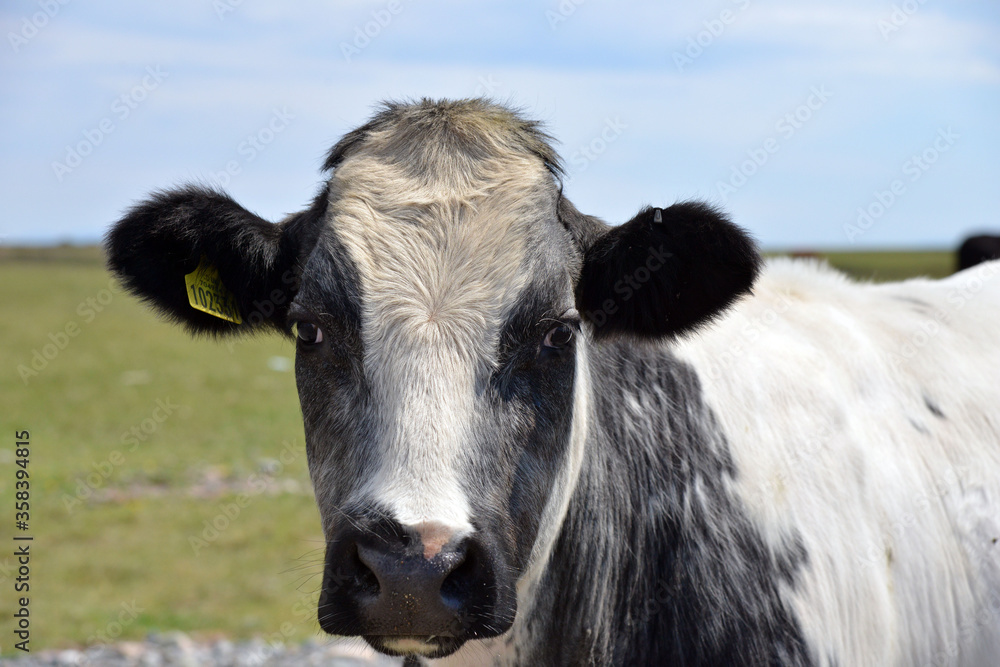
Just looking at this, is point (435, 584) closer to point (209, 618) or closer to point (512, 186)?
point (512, 186)

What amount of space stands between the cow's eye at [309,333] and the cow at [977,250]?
6278mm

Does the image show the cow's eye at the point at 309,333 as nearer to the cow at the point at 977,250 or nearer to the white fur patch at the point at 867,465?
the white fur patch at the point at 867,465

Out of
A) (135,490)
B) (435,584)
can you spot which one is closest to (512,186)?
(435,584)

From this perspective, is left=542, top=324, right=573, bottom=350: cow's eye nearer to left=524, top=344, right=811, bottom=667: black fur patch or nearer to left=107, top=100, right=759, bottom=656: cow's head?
left=107, top=100, right=759, bottom=656: cow's head

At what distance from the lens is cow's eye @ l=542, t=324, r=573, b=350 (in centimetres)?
296

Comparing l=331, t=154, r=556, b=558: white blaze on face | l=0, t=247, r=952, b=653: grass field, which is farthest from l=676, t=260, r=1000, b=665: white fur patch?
l=0, t=247, r=952, b=653: grass field

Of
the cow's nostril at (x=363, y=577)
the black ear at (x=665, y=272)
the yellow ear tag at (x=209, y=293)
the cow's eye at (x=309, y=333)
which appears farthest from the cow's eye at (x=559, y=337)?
the yellow ear tag at (x=209, y=293)

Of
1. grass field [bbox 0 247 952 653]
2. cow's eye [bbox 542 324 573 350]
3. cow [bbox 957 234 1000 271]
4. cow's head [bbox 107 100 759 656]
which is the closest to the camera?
cow's head [bbox 107 100 759 656]

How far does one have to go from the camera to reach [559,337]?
298cm

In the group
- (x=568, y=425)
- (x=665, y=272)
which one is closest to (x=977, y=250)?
(x=665, y=272)

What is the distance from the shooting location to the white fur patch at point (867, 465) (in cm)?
336

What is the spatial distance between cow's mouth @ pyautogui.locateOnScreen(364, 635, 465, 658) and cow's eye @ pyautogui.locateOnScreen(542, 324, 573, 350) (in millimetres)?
960

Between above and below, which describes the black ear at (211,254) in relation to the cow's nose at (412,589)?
above

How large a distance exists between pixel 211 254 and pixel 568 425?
1435 millimetres
